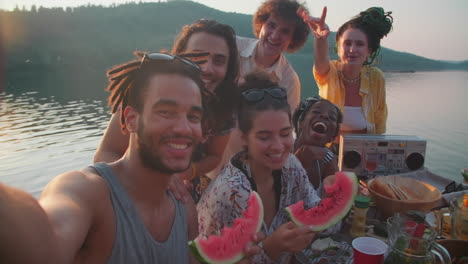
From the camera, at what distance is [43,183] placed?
1098 centimetres

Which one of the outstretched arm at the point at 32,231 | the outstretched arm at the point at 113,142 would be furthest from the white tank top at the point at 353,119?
the outstretched arm at the point at 32,231

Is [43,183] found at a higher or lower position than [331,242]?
lower

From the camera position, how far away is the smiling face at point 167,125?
1.84 m

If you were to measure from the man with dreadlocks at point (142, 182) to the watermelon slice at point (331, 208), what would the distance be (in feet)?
1.32

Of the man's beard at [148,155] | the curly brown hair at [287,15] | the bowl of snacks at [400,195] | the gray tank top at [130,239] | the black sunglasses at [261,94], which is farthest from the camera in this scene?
the curly brown hair at [287,15]

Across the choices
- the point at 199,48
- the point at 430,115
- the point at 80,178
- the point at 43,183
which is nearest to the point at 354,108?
the point at 199,48

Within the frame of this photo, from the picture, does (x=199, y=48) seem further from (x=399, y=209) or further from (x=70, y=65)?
(x=70, y=65)

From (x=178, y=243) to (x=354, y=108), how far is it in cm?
317

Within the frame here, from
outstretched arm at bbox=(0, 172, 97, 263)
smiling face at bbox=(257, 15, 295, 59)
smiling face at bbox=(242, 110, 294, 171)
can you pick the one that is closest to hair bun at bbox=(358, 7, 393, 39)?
smiling face at bbox=(257, 15, 295, 59)

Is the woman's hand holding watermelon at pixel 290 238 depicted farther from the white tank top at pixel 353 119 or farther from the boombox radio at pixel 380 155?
the white tank top at pixel 353 119

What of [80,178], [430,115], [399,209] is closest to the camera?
[80,178]

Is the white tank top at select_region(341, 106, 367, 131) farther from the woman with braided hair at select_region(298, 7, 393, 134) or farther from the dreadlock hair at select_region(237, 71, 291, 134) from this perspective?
the dreadlock hair at select_region(237, 71, 291, 134)

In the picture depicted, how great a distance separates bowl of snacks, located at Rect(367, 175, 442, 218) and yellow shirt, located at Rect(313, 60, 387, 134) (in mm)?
1435

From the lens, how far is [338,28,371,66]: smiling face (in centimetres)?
416
